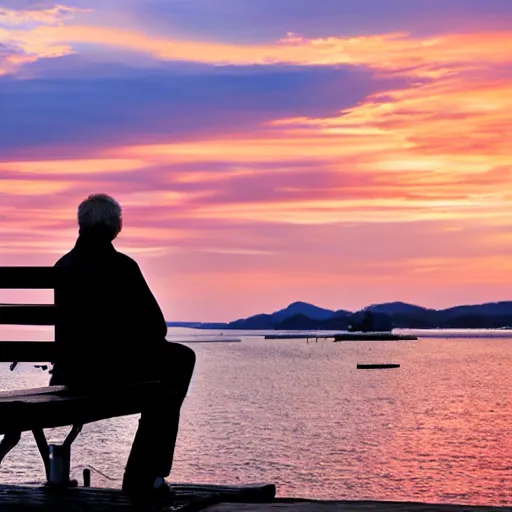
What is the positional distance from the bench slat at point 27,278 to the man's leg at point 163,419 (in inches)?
37.9

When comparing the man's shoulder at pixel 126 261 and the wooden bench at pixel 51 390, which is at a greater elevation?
the man's shoulder at pixel 126 261

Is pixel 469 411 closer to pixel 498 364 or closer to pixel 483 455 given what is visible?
pixel 483 455

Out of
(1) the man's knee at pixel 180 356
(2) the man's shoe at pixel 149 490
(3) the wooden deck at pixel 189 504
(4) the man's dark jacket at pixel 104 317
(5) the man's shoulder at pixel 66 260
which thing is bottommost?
(3) the wooden deck at pixel 189 504

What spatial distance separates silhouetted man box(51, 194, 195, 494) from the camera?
7.71 metres

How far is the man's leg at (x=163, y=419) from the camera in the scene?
7953mm

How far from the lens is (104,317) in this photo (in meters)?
7.73

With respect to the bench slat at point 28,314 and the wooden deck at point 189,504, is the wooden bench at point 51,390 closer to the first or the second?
the bench slat at point 28,314

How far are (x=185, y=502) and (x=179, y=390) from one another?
0.84 m

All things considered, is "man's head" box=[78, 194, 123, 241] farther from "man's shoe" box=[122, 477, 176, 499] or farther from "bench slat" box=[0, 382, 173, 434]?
"man's shoe" box=[122, 477, 176, 499]

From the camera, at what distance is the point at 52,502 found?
27.6ft

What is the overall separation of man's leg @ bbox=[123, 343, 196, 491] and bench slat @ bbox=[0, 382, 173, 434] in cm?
6

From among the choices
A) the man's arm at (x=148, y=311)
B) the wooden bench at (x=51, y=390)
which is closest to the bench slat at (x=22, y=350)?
the wooden bench at (x=51, y=390)

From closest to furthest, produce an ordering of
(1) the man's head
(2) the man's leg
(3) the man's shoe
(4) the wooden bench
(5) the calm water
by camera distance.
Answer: (4) the wooden bench < (1) the man's head < (2) the man's leg < (3) the man's shoe < (5) the calm water

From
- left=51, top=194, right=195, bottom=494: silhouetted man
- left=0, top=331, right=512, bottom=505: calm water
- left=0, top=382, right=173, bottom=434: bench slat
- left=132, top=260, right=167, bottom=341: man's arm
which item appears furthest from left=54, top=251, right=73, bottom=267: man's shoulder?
left=0, top=331, right=512, bottom=505: calm water
